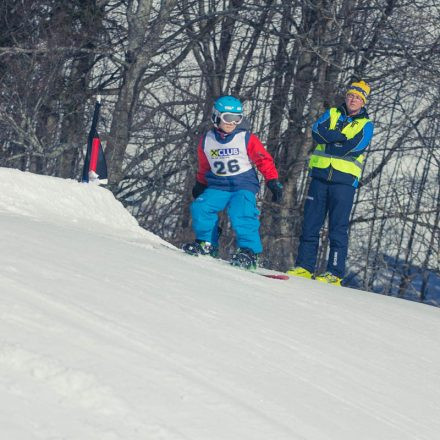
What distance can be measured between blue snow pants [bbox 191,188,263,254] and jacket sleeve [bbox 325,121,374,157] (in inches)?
41.6

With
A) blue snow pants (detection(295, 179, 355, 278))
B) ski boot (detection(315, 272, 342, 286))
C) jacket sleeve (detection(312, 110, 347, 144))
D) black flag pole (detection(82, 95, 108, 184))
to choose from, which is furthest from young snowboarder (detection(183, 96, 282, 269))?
black flag pole (detection(82, 95, 108, 184))

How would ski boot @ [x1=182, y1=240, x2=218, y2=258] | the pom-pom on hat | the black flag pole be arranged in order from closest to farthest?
1. ski boot @ [x1=182, y1=240, x2=218, y2=258]
2. the pom-pom on hat
3. the black flag pole

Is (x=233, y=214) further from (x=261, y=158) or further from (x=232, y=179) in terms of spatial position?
(x=261, y=158)

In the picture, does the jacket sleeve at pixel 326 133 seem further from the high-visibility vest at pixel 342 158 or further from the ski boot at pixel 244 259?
the ski boot at pixel 244 259

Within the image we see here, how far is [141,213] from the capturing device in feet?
64.0

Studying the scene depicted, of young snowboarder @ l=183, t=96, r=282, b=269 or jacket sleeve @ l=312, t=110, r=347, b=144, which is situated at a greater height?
jacket sleeve @ l=312, t=110, r=347, b=144

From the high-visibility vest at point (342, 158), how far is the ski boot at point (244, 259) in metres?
1.36

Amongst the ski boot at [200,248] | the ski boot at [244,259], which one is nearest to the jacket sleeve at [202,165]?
the ski boot at [200,248]

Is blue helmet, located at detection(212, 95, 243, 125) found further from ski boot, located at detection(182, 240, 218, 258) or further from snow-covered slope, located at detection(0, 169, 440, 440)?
snow-covered slope, located at detection(0, 169, 440, 440)

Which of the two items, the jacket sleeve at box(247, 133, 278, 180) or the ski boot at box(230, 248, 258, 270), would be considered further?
the jacket sleeve at box(247, 133, 278, 180)

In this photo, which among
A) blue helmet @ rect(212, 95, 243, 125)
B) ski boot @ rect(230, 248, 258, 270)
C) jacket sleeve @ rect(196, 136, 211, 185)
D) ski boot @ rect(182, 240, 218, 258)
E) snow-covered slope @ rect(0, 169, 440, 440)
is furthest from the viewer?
jacket sleeve @ rect(196, 136, 211, 185)

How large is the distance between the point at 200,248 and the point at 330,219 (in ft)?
5.10

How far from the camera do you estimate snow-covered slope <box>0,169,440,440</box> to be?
3105 mm

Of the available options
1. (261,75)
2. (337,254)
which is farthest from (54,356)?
(261,75)
